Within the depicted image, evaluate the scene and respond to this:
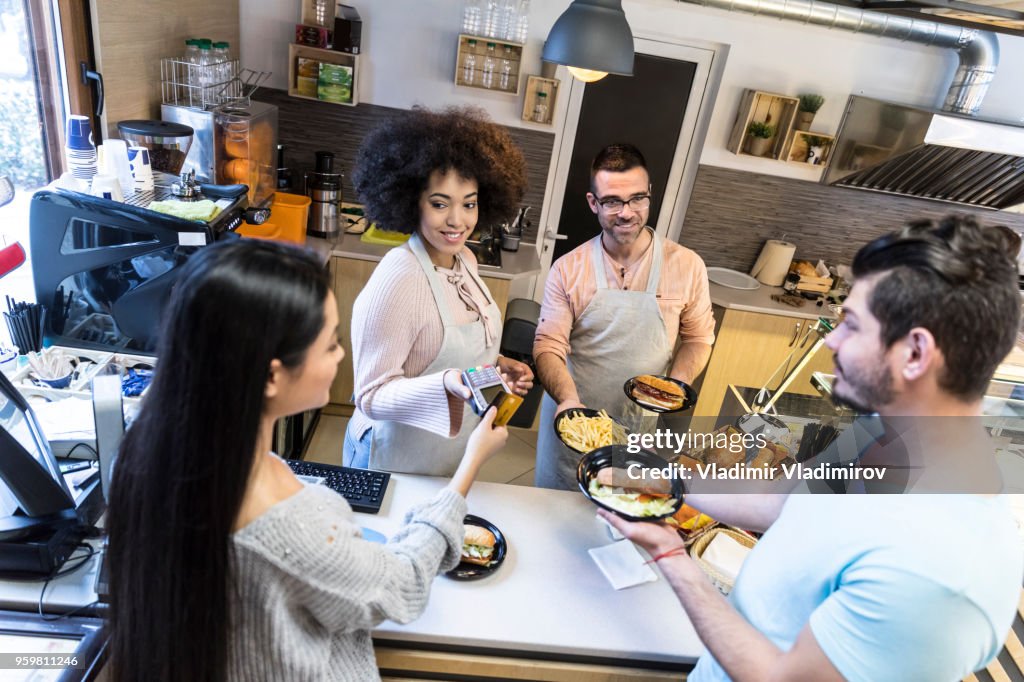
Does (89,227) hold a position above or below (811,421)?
above

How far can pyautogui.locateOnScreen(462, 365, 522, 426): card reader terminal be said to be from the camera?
5.15ft

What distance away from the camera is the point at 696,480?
186 cm

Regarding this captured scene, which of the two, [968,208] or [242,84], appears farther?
[968,208]

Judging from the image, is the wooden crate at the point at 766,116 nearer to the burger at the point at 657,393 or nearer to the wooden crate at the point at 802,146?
the wooden crate at the point at 802,146

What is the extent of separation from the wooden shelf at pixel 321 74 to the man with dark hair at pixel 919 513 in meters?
3.31

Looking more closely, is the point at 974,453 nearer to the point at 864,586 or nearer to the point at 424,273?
the point at 864,586

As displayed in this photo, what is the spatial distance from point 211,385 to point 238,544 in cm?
25

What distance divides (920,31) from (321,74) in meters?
3.48

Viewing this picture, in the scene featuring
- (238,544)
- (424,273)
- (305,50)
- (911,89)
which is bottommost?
(238,544)

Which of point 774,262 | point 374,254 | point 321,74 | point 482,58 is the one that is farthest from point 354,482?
point 774,262

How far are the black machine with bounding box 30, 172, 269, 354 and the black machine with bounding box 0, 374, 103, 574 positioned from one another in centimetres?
65

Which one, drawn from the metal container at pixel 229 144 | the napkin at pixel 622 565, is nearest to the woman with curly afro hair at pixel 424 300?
the napkin at pixel 622 565

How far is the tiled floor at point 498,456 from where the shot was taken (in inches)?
143

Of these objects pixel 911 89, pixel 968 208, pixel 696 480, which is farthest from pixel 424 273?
pixel 968 208
